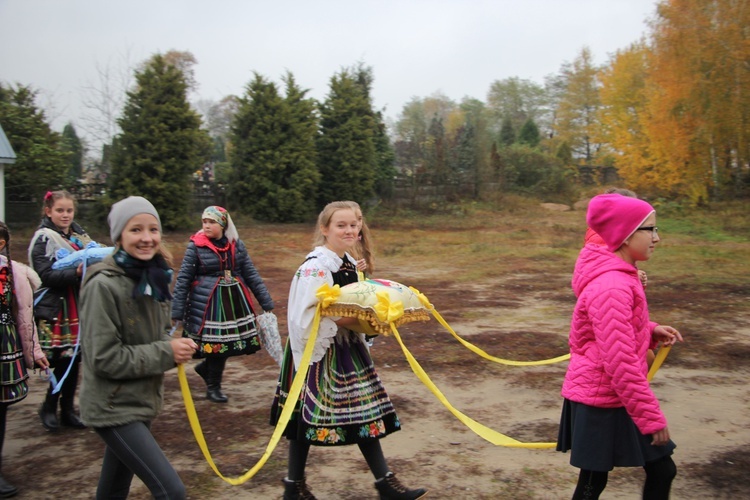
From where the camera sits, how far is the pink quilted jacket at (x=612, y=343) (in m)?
2.84

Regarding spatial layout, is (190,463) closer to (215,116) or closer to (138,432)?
(138,432)

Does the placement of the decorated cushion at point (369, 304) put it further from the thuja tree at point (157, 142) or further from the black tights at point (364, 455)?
the thuja tree at point (157, 142)

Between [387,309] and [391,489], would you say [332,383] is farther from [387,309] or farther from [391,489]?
[391,489]

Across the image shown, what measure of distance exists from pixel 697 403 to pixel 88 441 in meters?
5.23

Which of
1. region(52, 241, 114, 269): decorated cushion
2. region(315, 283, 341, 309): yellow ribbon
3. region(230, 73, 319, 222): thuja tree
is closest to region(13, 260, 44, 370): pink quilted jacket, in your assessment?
region(52, 241, 114, 269): decorated cushion

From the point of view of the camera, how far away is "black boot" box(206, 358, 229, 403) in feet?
20.2

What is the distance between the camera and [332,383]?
12.4ft

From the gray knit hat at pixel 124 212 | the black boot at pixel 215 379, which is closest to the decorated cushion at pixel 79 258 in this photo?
the black boot at pixel 215 379

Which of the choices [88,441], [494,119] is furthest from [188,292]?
[494,119]

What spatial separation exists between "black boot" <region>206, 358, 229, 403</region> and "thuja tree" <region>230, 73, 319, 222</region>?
19.5 meters

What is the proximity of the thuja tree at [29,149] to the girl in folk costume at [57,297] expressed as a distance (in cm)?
1642

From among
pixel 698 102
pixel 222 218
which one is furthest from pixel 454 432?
pixel 698 102

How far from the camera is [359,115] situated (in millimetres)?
28359

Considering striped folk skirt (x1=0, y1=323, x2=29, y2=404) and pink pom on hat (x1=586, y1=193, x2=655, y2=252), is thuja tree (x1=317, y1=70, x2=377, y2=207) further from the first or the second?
pink pom on hat (x1=586, y1=193, x2=655, y2=252)
